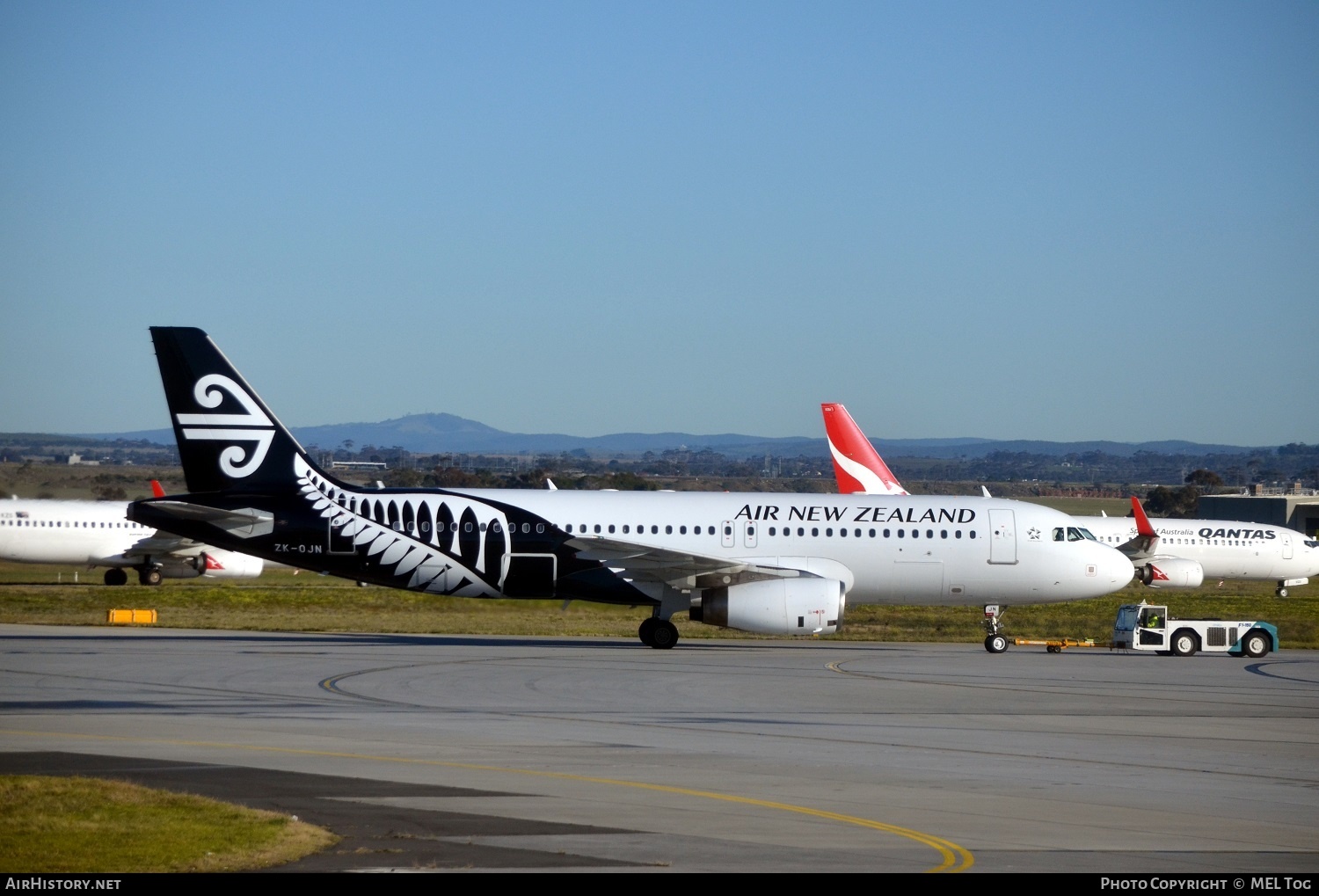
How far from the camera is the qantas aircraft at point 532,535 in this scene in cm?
3425

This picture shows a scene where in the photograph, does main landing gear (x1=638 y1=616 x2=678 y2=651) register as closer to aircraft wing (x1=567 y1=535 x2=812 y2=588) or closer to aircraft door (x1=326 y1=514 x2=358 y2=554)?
aircraft wing (x1=567 y1=535 x2=812 y2=588)

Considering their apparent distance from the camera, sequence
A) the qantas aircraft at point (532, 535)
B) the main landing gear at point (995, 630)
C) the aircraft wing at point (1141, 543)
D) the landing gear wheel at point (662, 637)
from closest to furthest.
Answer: the qantas aircraft at point (532, 535) → the landing gear wheel at point (662, 637) → the main landing gear at point (995, 630) → the aircraft wing at point (1141, 543)

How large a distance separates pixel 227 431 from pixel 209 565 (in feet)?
98.4

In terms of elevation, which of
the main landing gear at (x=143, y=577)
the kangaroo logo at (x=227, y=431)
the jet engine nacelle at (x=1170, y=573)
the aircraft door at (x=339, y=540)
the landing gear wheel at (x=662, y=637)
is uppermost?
the kangaroo logo at (x=227, y=431)

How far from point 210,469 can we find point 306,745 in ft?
58.7

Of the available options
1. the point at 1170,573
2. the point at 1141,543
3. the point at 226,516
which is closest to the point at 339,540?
the point at 226,516

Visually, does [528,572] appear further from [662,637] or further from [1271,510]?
[1271,510]

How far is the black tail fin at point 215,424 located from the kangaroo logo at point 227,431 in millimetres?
21

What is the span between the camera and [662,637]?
35.2 meters

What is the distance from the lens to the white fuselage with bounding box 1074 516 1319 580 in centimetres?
6756

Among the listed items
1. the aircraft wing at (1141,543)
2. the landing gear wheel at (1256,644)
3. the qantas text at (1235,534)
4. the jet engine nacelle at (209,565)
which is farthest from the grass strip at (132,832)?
the qantas text at (1235,534)

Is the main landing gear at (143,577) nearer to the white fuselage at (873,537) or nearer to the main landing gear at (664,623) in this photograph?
the white fuselage at (873,537)

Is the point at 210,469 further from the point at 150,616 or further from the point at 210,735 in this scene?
the point at 210,735
